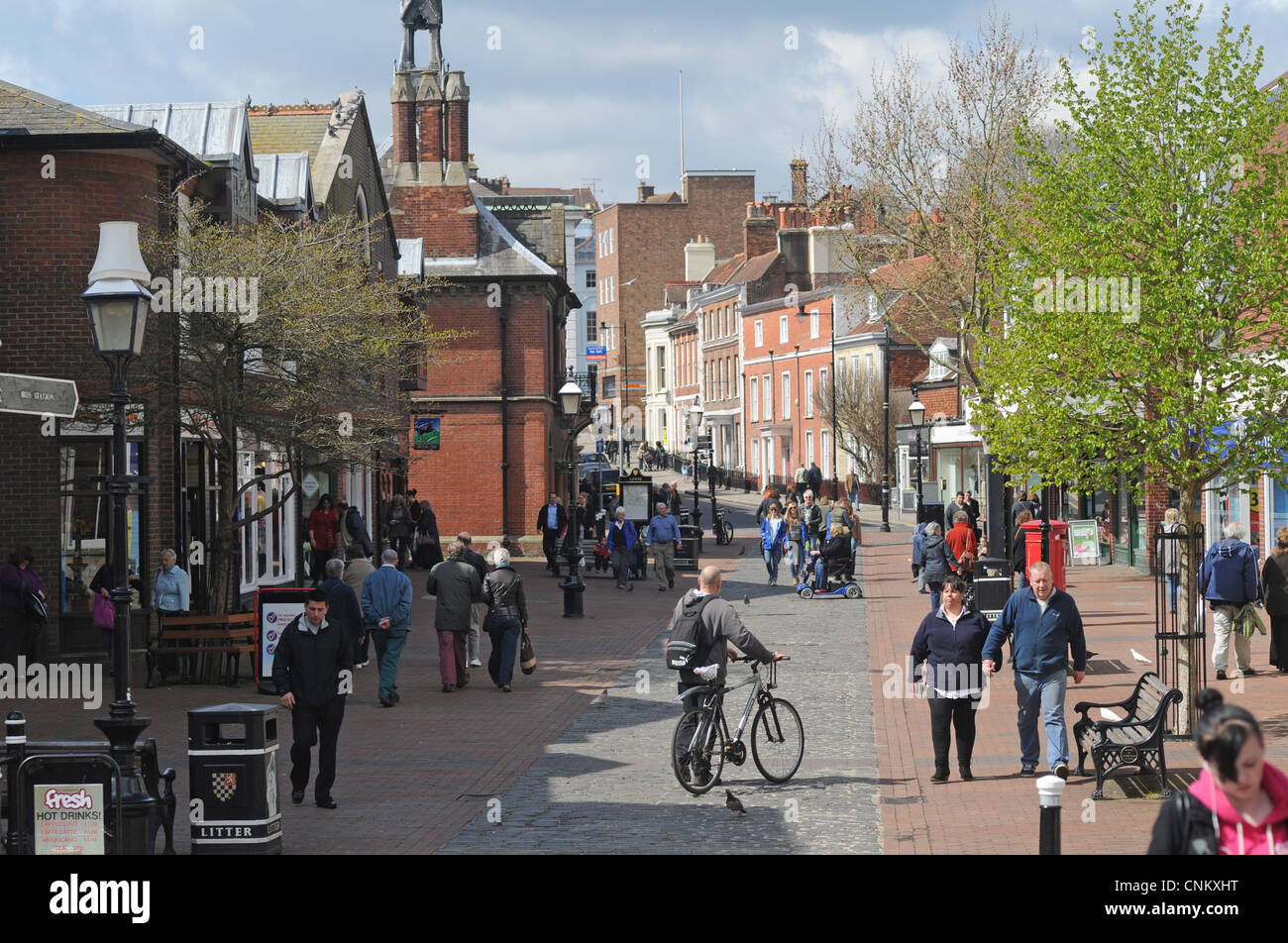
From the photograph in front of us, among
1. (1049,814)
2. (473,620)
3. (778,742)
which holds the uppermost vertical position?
(473,620)

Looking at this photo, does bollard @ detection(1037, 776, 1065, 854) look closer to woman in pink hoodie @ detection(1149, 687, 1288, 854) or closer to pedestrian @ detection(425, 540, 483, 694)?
woman in pink hoodie @ detection(1149, 687, 1288, 854)

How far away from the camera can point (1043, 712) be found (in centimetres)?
1190

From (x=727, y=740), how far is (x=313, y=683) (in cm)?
319

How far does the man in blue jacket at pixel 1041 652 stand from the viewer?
39.0 feet

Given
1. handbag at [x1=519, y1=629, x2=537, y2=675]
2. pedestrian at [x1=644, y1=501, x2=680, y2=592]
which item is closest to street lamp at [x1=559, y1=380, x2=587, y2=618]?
pedestrian at [x1=644, y1=501, x2=680, y2=592]

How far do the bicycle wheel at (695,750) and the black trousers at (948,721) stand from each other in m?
1.79

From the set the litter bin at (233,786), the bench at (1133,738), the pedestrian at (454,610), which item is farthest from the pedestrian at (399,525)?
the litter bin at (233,786)

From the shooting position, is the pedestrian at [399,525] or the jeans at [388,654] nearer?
the jeans at [388,654]

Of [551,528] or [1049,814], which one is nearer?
[1049,814]

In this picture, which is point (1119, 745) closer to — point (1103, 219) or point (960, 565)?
point (1103, 219)

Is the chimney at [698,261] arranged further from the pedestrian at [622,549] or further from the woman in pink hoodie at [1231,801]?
the woman in pink hoodie at [1231,801]

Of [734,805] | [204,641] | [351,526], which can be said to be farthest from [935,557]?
[734,805]

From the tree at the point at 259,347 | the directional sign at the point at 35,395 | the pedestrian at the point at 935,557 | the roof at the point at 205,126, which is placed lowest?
the pedestrian at the point at 935,557

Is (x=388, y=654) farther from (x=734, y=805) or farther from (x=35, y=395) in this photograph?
(x=35, y=395)
